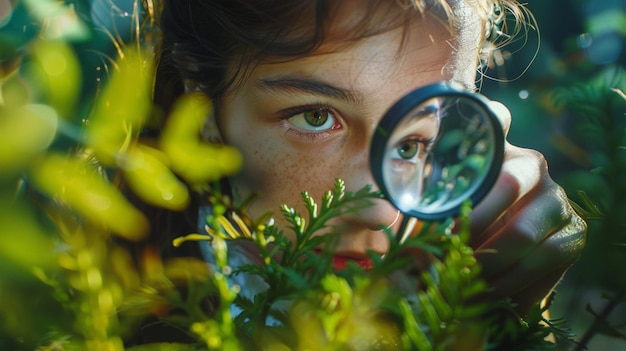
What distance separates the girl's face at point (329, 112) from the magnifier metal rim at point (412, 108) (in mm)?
466

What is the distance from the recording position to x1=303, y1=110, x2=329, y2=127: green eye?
1438mm

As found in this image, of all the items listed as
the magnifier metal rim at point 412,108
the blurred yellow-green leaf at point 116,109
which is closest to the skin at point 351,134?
the magnifier metal rim at point 412,108

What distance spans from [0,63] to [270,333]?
35 cm

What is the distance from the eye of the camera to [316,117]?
1450mm

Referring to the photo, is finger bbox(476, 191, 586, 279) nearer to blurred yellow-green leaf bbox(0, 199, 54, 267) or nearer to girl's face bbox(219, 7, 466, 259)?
girl's face bbox(219, 7, 466, 259)

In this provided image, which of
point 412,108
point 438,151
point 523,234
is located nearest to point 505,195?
point 523,234

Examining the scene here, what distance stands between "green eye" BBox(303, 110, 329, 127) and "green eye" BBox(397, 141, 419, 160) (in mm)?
440

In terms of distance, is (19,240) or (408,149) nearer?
(19,240)

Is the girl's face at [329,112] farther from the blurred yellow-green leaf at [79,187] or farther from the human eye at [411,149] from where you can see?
the blurred yellow-green leaf at [79,187]

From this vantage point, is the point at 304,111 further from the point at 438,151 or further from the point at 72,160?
the point at 72,160

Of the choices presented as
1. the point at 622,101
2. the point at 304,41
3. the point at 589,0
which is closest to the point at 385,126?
the point at 622,101

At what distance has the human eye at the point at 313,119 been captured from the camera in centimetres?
143

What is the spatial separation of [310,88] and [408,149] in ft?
1.43

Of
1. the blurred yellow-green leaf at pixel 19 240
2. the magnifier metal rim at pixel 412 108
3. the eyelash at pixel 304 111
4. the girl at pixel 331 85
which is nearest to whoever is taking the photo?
the blurred yellow-green leaf at pixel 19 240
